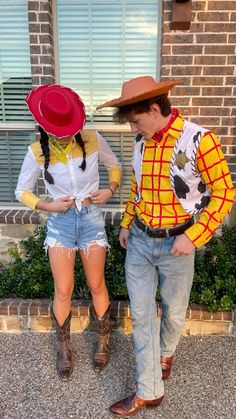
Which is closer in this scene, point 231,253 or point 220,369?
point 220,369

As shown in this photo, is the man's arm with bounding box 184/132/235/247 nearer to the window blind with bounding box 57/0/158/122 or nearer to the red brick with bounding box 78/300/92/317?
the red brick with bounding box 78/300/92/317

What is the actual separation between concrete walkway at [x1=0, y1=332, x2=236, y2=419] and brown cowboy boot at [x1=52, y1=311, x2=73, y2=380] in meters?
0.06

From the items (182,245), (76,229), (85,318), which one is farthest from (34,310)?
(182,245)

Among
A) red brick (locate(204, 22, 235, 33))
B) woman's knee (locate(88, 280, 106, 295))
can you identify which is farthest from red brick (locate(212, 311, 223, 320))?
red brick (locate(204, 22, 235, 33))

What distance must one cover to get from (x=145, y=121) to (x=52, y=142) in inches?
25.2

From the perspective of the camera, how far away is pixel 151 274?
7.11 feet

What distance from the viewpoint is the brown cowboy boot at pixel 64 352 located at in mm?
2619

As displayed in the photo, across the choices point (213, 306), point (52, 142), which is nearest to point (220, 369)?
point (213, 306)

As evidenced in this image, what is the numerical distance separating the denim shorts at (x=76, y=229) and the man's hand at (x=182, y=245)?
0.65m

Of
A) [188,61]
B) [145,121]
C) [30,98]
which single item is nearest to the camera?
[145,121]

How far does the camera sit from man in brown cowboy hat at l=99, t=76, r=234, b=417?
1.81 meters

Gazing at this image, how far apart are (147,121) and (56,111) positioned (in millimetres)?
525

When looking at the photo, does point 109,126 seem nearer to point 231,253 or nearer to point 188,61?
point 188,61

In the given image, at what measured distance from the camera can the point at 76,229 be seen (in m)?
2.38
